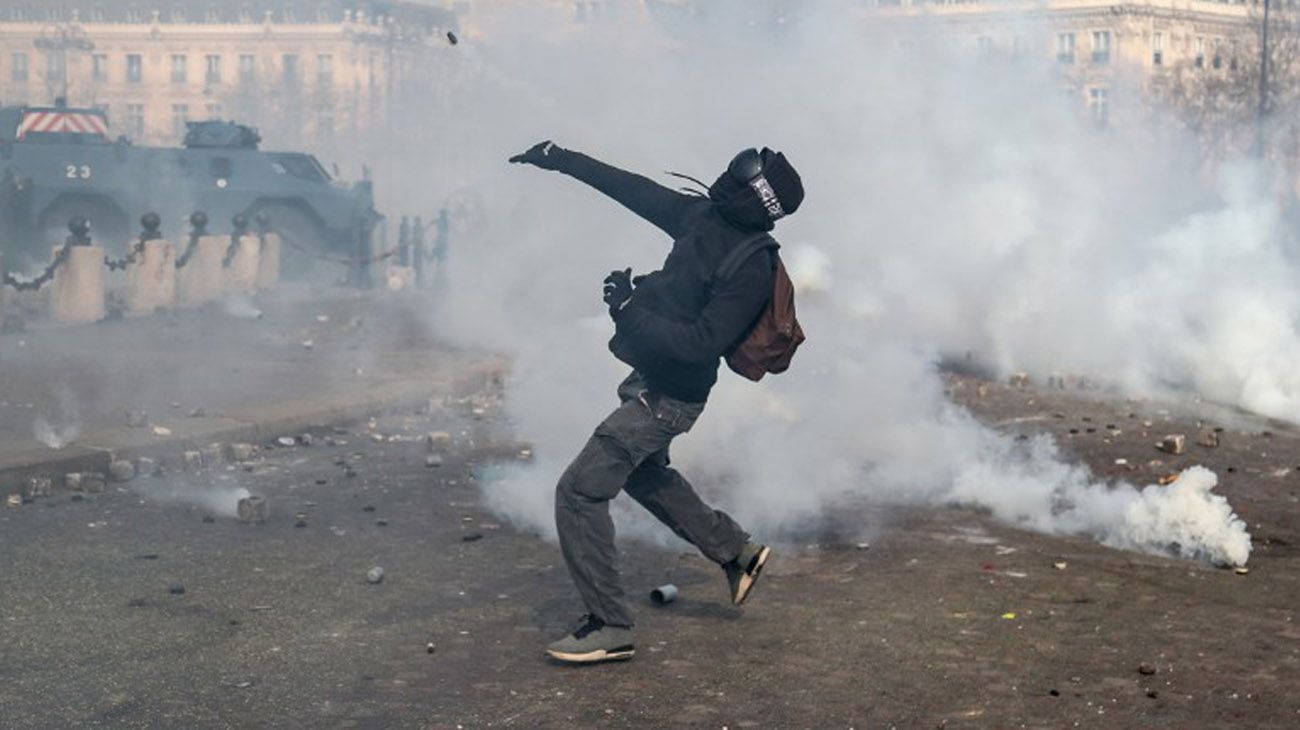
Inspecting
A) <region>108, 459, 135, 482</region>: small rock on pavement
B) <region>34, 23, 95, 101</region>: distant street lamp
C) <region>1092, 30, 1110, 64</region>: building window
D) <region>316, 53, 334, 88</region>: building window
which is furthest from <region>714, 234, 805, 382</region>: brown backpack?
<region>316, 53, 334, 88</region>: building window

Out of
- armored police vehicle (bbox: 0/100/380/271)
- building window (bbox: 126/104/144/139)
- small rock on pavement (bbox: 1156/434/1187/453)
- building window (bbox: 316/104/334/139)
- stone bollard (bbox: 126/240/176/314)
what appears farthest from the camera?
building window (bbox: 126/104/144/139)

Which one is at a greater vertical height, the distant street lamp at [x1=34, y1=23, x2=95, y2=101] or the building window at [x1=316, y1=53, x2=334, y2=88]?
the distant street lamp at [x1=34, y1=23, x2=95, y2=101]

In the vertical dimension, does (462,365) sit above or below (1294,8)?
below

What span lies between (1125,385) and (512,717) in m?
9.48

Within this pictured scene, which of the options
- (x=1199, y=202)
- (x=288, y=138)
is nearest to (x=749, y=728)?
(x=1199, y=202)

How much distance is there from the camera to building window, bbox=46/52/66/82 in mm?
46075

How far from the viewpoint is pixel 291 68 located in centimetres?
6372

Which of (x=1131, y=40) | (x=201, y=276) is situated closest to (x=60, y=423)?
(x=201, y=276)

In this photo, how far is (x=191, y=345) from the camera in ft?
48.8

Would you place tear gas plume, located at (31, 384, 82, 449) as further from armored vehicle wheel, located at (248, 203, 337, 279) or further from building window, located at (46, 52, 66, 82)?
building window, located at (46, 52, 66, 82)

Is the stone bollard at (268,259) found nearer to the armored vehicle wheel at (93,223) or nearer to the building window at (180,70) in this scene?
the armored vehicle wheel at (93,223)

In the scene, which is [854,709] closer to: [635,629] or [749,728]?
[749,728]

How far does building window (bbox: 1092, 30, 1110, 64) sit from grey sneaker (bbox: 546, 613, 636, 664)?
5136cm

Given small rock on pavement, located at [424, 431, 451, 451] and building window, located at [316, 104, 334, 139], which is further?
building window, located at [316, 104, 334, 139]
